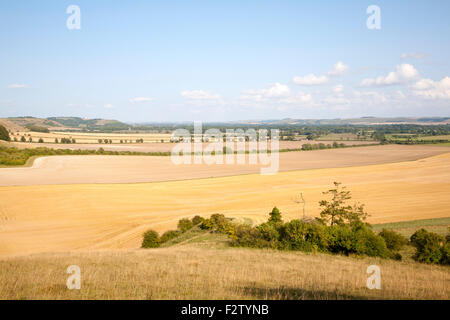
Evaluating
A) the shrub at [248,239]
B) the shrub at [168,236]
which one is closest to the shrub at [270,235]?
the shrub at [248,239]

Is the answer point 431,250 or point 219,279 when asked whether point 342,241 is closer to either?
point 431,250

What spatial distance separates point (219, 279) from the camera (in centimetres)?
1073

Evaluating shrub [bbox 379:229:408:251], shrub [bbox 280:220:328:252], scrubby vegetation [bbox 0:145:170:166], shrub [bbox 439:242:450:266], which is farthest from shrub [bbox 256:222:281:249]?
scrubby vegetation [bbox 0:145:170:166]

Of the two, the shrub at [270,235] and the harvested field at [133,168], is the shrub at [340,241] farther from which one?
the harvested field at [133,168]

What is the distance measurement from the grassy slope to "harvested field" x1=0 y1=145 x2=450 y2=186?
159ft

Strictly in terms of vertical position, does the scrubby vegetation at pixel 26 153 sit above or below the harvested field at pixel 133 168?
above

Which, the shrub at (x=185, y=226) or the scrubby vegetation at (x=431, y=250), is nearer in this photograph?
the scrubby vegetation at (x=431, y=250)

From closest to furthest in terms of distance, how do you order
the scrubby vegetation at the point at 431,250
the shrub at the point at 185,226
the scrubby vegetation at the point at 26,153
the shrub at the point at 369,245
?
1. the scrubby vegetation at the point at 431,250
2. the shrub at the point at 369,245
3. the shrub at the point at 185,226
4. the scrubby vegetation at the point at 26,153

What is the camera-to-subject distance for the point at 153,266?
13141mm

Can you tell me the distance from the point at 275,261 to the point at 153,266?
17.6ft

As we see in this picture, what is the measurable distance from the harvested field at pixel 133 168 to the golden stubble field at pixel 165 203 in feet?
19.4

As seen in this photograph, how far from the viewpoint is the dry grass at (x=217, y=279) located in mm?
8770

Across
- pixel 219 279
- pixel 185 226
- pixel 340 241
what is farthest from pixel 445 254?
pixel 185 226

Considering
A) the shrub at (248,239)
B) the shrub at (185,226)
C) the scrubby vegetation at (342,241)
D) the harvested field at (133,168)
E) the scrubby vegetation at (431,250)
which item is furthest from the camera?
the harvested field at (133,168)
